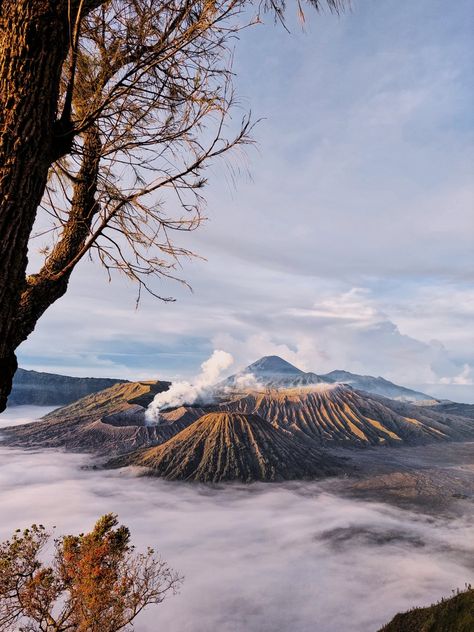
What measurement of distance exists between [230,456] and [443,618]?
272 ft

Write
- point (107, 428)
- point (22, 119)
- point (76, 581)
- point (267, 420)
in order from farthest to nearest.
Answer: point (267, 420)
point (107, 428)
point (76, 581)
point (22, 119)

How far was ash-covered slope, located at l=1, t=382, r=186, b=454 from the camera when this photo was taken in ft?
398

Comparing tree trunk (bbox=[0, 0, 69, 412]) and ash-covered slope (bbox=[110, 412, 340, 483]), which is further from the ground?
tree trunk (bbox=[0, 0, 69, 412])

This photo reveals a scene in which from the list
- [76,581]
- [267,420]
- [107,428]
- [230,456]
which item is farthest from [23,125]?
[267,420]

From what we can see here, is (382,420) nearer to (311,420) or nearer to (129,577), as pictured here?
(311,420)

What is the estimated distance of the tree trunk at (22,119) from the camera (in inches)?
87.6

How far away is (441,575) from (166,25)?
6758 cm

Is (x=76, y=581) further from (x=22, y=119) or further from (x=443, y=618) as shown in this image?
(x=443, y=618)

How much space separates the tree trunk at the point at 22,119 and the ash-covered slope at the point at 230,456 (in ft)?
325

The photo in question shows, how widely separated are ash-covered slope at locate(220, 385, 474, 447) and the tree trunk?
140m

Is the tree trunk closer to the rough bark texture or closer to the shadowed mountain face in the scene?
the rough bark texture

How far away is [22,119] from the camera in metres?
2.26

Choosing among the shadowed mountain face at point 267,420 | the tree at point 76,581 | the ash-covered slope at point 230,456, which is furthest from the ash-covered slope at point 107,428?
the tree at point 76,581

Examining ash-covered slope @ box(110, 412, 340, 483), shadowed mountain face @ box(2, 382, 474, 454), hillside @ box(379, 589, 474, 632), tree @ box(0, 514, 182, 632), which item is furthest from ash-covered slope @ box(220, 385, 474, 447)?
tree @ box(0, 514, 182, 632)
